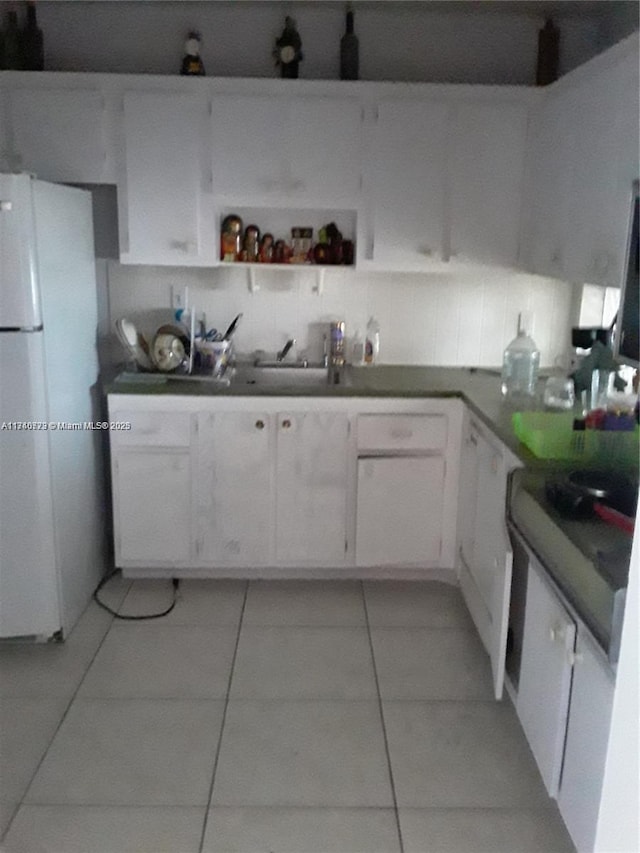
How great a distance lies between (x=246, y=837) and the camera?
1.94 meters

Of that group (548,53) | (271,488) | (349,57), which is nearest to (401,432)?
(271,488)

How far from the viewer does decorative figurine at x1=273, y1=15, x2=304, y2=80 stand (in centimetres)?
316

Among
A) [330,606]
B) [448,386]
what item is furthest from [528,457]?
[330,606]

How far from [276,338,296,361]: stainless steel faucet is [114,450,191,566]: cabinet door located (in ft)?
2.34

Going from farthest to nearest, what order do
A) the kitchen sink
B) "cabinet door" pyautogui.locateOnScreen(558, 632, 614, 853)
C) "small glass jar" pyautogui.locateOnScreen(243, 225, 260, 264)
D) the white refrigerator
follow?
the kitchen sink
"small glass jar" pyautogui.locateOnScreen(243, 225, 260, 264)
the white refrigerator
"cabinet door" pyautogui.locateOnScreen(558, 632, 614, 853)

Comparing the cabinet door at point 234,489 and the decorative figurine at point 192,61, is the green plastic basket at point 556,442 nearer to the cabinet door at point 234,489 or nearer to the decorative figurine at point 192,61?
the cabinet door at point 234,489

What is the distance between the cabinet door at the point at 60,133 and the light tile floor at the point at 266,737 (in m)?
1.79

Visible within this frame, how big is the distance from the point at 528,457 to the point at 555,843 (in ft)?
3.41

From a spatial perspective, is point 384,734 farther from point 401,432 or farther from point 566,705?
point 401,432

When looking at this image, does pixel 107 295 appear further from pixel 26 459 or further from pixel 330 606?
pixel 330 606

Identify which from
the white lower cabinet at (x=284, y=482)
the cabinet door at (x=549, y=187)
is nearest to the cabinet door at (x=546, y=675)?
the white lower cabinet at (x=284, y=482)

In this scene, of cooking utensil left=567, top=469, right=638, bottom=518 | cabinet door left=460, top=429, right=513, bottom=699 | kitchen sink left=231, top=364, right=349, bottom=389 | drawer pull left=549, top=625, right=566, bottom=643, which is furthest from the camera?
kitchen sink left=231, top=364, right=349, bottom=389

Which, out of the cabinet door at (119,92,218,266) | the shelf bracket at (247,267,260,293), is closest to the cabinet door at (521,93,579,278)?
the shelf bracket at (247,267,260,293)

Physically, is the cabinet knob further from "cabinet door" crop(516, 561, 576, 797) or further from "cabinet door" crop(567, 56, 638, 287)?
"cabinet door" crop(516, 561, 576, 797)
